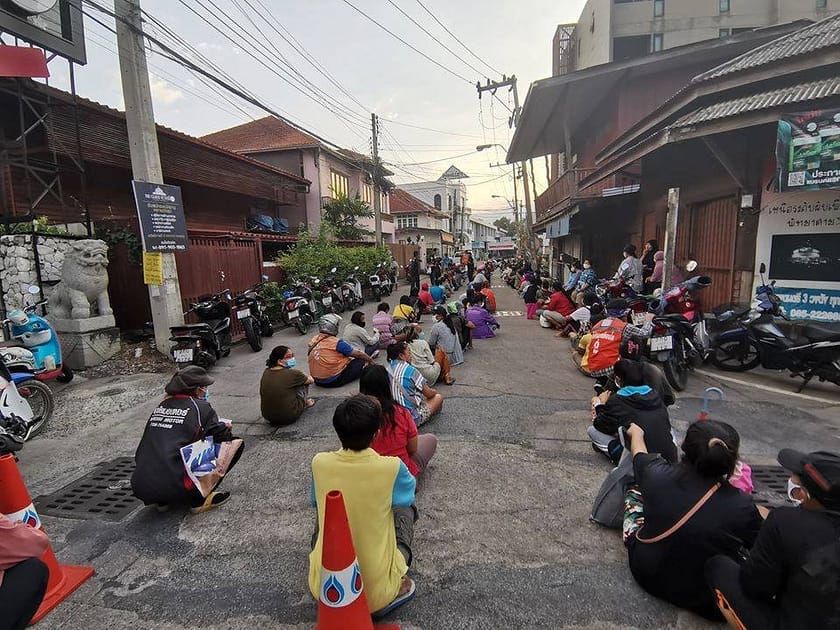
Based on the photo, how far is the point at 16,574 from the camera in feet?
6.33

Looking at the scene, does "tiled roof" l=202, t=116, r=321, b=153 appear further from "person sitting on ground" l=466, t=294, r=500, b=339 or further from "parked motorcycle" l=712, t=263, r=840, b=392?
"parked motorcycle" l=712, t=263, r=840, b=392

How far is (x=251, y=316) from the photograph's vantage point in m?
8.80

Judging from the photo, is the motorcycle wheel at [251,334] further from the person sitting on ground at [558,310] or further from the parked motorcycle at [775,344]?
the parked motorcycle at [775,344]

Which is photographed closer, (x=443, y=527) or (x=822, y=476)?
(x=822, y=476)

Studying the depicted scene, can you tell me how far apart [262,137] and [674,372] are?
2331 centimetres

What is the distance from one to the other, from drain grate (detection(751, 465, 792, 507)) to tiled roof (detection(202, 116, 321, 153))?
21.8 metres

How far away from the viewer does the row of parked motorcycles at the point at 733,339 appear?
17.7 feet

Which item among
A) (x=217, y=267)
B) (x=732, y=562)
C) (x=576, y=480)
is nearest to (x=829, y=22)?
(x=576, y=480)

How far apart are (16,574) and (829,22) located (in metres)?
12.8

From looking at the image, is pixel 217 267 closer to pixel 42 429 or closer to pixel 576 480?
pixel 42 429

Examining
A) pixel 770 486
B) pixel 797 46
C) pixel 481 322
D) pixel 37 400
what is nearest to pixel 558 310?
pixel 481 322

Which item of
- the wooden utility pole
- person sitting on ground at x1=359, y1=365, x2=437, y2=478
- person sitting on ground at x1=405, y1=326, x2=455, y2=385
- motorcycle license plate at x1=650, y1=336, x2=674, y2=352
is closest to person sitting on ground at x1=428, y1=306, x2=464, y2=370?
person sitting on ground at x1=405, y1=326, x2=455, y2=385

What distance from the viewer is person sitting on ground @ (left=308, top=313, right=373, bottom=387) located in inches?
240

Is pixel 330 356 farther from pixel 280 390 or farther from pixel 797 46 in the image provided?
pixel 797 46
